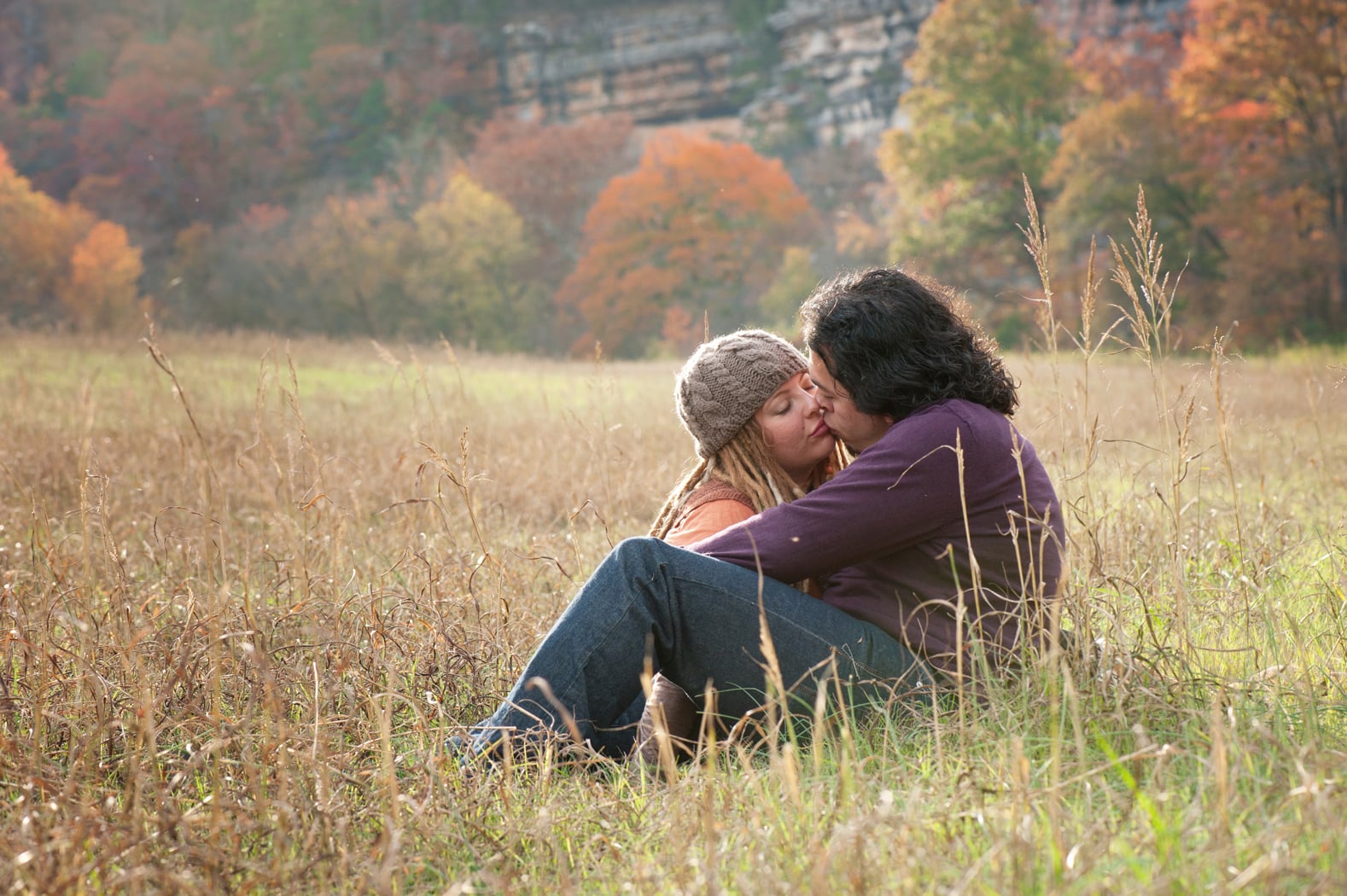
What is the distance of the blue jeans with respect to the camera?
101 inches

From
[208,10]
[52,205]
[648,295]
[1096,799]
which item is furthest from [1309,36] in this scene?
[208,10]

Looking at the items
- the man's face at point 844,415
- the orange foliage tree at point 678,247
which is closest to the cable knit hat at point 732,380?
the man's face at point 844,415

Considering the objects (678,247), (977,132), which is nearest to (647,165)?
(678,247)

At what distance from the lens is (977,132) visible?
88.3ft

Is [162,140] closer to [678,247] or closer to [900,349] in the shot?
[678,247]

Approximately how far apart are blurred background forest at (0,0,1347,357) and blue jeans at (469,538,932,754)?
8592 mm

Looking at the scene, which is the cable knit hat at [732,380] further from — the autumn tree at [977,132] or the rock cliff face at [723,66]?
the rock cliff face at [723,66]

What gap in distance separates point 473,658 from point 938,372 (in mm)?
1571

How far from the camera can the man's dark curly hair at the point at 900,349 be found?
2.74 meters

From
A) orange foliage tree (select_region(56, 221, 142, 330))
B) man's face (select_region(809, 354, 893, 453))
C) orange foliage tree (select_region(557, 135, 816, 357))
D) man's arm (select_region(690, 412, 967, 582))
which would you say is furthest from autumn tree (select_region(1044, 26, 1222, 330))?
orange foliage tree (select_region(56, 221, 142, 330))

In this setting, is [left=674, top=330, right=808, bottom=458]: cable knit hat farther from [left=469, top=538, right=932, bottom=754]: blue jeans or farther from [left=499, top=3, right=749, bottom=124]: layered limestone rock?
[left=499, top=3, right=749, bottom=124]: layered limestone rock

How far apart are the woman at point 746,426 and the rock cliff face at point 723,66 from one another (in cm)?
4814

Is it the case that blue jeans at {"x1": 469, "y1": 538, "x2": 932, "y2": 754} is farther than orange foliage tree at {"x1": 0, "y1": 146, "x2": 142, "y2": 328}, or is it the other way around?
orange foliage tree at {"x1": 0, "y1": 146, "x2": 142, "y2": 328}

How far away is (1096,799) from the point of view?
2.00m
